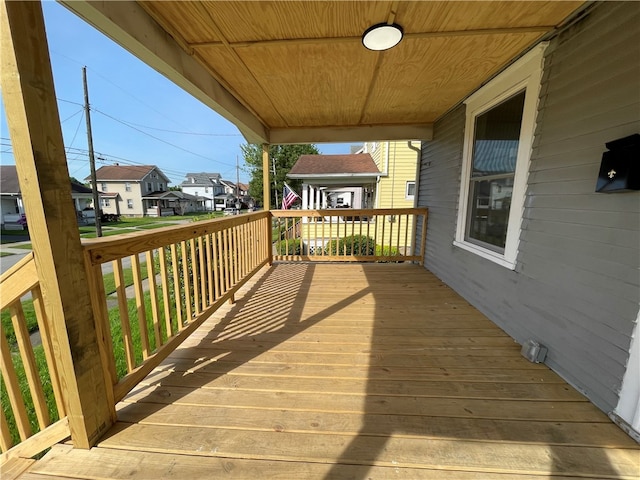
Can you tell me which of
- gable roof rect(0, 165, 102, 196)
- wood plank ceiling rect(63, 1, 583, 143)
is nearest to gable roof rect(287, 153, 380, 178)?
wood plank ceiling rect(63, 1, 583, 143)

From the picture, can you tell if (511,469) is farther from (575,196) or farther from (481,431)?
(575,196)

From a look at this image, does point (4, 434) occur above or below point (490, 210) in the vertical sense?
below

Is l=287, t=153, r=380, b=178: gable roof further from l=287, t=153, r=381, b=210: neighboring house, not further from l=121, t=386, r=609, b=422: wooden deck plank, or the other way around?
l=121, t=386, r=609, b=422: wooden deck plank

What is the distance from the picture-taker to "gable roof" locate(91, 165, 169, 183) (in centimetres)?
2816

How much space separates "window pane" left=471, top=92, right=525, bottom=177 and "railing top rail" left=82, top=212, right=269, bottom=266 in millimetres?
2666

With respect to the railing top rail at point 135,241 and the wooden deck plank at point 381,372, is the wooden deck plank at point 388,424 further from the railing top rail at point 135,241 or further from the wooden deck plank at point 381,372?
the railing top rail at point 135,241

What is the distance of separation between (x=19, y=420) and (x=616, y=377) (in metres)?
2.88

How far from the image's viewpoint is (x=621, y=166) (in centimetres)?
132

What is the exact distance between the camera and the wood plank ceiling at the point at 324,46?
1.52 meters

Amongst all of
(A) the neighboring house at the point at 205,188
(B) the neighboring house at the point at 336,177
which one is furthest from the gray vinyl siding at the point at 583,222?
(A) the neighboring house at the point at 205,188

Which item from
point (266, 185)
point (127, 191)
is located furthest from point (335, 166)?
point (127, 191)

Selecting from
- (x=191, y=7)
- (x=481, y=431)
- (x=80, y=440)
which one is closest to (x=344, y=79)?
(x=191, y=7)

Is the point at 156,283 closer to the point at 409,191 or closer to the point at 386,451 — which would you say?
the point at 386,451

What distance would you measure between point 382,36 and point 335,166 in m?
7.85
